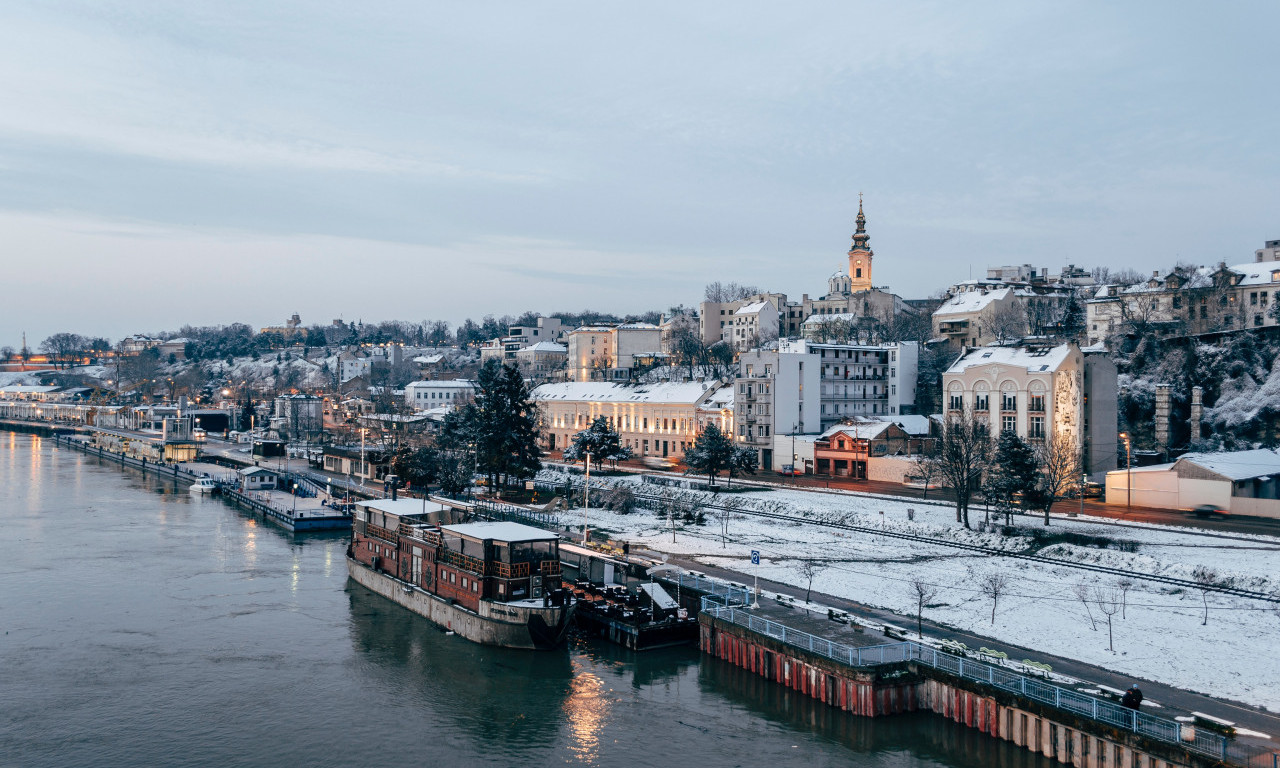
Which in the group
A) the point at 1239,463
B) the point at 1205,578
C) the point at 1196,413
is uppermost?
the point at 1196,413

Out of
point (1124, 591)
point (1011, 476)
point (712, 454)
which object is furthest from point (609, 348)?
point (1124, 591)

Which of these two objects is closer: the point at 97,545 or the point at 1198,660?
the point at 1198,660

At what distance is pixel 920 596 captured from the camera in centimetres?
2980

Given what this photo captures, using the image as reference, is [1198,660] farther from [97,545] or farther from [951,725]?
[97,545]

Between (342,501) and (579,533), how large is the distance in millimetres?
25652

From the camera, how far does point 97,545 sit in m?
49.3

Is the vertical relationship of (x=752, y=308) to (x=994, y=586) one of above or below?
above

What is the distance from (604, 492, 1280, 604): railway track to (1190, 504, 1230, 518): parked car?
36.7 ft

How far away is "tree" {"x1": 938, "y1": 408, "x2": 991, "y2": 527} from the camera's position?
44438mm

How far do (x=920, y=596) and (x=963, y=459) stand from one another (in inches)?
667

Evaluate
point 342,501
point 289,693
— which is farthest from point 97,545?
point 289,693

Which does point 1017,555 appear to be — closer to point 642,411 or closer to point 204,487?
point 642,411

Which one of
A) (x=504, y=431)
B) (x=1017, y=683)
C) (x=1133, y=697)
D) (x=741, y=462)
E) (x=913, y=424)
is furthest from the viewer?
(x=913, y=424)

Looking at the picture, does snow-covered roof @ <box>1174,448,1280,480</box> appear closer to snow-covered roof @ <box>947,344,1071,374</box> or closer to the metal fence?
snow-covered roof @ <box>947,344,1071,374</box>
